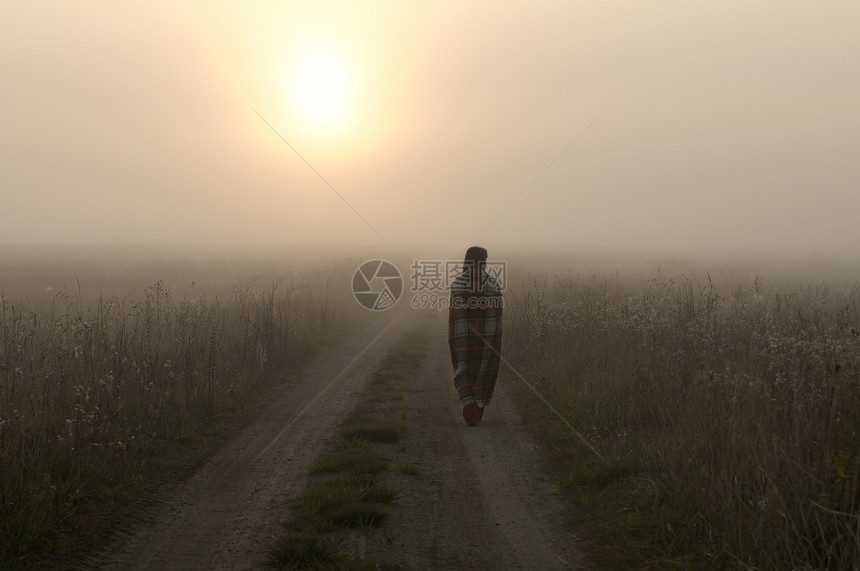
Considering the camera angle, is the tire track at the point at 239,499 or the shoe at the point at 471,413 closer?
the tire track at the point at 239,499

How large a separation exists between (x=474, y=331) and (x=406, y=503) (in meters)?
3.78

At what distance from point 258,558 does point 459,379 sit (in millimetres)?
5004

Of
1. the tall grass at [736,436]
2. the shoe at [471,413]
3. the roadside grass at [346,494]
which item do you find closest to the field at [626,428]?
the tall grass at [736,436]

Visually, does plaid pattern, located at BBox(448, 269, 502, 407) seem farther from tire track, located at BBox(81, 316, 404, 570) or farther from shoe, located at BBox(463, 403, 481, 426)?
tire track, located at BBox(81, 316, 404, 570)

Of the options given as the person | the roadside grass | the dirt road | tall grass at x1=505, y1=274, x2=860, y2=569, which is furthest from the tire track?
tall grass at x1=505, y1=274, x2=860, y2=569

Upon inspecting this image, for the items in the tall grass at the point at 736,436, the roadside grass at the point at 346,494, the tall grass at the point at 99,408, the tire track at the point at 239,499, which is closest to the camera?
the tall grass at the point at 736,436

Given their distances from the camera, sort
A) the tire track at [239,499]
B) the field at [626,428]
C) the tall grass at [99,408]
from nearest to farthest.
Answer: the field at [626,428], the tire track at [239,499], the tall grass at [99,408]

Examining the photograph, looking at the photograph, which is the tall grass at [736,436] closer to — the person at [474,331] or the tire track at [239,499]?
the person at [474,331]

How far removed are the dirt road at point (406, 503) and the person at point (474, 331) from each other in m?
0.61

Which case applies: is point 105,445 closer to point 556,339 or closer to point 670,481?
point 670,481

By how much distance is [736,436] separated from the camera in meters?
5.26

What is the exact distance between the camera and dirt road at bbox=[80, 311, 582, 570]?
4910 mm

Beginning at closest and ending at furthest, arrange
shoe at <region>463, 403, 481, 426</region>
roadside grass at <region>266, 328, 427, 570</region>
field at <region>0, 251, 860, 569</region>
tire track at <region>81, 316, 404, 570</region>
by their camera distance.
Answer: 1. field at <region>0, 251, 860, 569</region>
2. roadside grass at <region>266, 328, 427, 570</region>
3. tire track at <region>81, 316, 404, 570</region>
4. shoe at <region>463, 403, 481, 426</region>

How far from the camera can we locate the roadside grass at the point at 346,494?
4.70 meters
